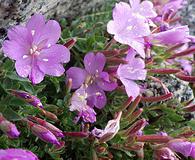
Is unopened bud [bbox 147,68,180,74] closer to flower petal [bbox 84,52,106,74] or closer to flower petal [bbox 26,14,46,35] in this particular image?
flower petal [bbox 84,52,106,74]

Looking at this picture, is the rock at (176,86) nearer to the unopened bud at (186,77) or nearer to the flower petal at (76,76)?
the unopened bud at (186,77)

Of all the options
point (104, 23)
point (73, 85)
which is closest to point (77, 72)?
point (73, 85)

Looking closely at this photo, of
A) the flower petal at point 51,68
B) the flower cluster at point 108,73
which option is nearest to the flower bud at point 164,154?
the flower cluster at point 108,73

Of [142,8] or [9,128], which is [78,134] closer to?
[9,128]

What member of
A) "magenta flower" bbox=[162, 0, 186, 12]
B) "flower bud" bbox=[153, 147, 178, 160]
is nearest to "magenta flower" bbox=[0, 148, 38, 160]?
"flower bud" bbox=[153, 147, 178, 160]

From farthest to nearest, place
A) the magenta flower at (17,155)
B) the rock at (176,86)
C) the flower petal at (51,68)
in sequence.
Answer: the rock at (176,86) < the flower petal at (51,68) < the magenta flower at (17,155)
